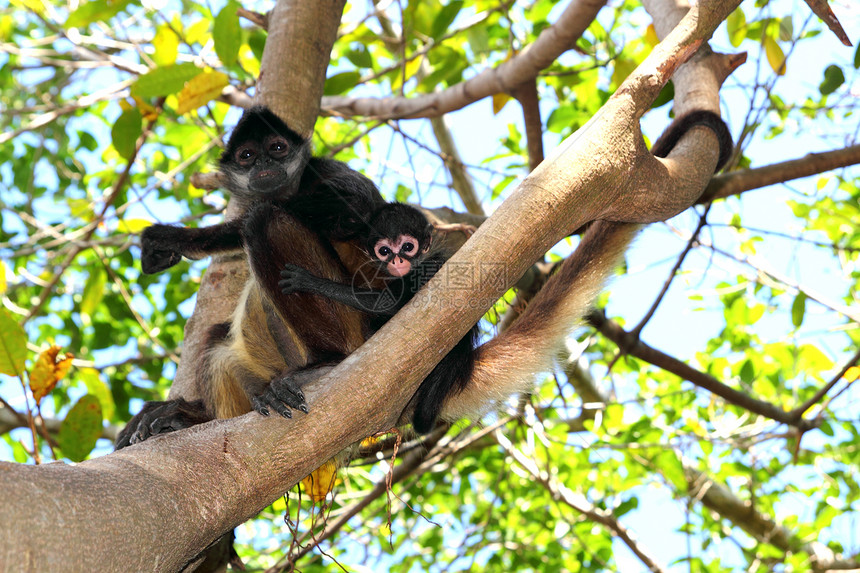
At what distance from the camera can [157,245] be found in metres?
3.18

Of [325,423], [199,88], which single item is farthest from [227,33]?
[325,423]

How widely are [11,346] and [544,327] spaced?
199 cm

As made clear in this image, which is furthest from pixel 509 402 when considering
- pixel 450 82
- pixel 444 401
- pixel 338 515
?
pixel 450 82

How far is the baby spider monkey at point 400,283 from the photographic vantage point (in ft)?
8.36

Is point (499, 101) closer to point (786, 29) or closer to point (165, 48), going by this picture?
point (786, 29)

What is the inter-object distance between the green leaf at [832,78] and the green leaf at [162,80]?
131 inches

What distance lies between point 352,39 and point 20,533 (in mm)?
4009

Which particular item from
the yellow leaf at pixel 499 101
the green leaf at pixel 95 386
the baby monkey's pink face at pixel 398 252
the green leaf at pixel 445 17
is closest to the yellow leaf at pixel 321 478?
the baby monkey's pink face at pixel 398 252

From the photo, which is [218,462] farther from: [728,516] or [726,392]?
[728,516]

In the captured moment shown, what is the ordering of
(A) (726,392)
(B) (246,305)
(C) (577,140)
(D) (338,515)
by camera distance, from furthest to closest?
(D) (338,515)
(A) (726,392)
(B) (246,305)
(C) (577,140)

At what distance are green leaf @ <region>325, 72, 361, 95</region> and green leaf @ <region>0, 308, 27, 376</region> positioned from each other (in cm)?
207

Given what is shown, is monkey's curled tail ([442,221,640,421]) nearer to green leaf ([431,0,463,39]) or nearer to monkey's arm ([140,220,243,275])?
monkey's arm ([140,220,243,275])

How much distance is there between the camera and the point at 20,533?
1164 millimetres

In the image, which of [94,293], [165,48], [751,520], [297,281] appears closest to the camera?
[297,281]
